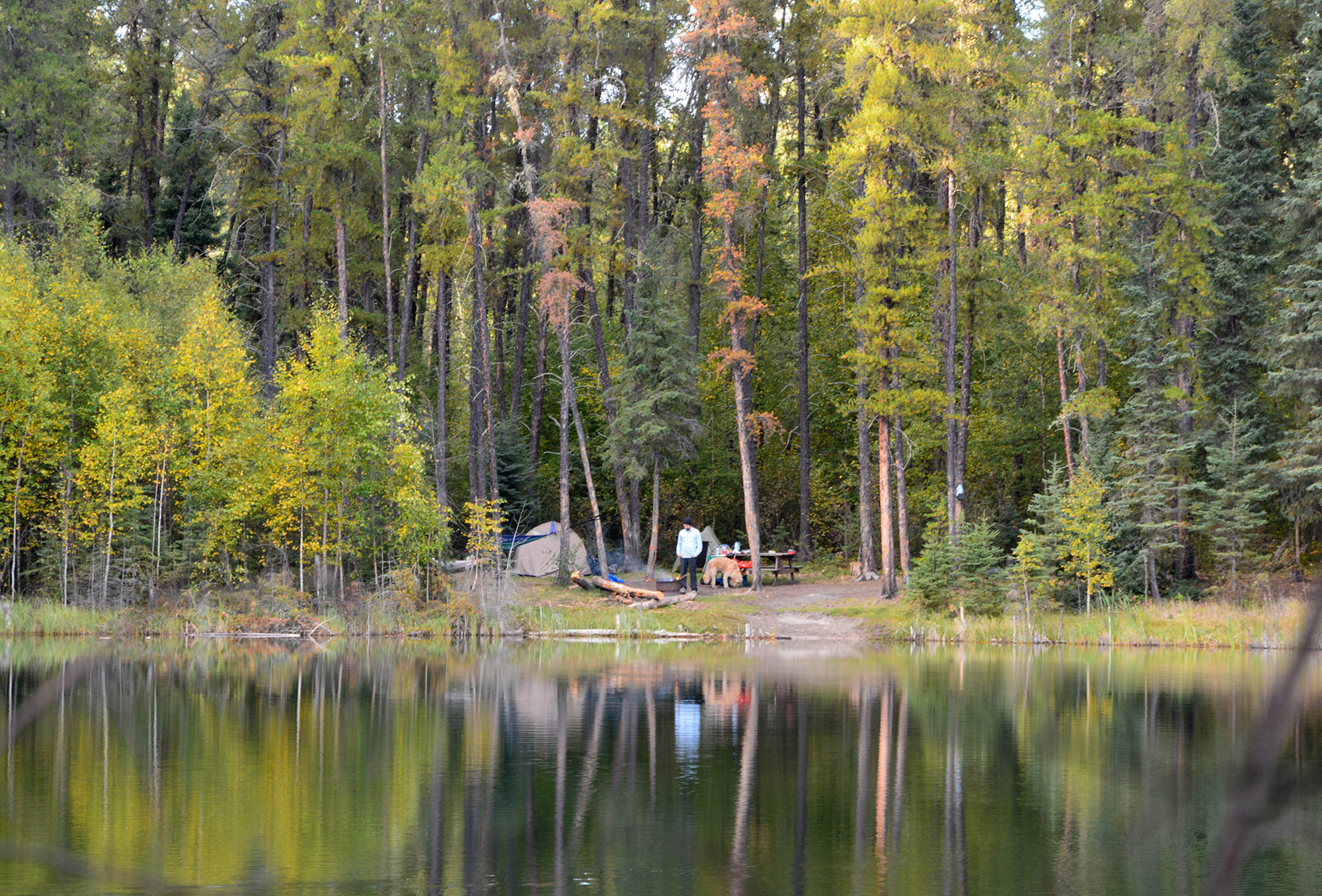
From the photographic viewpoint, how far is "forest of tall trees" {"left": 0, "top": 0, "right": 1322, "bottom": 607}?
31203 millimetres

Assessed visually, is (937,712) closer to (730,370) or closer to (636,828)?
(636,828)

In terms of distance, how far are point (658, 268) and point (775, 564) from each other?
9.26 meters

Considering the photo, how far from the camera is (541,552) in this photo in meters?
38.7

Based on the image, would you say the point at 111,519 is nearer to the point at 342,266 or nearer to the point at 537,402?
the point at 342,266

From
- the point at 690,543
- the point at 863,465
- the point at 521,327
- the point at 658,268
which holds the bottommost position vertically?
the point at 690,543

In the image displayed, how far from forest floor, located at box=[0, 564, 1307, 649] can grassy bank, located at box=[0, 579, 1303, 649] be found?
3 cm

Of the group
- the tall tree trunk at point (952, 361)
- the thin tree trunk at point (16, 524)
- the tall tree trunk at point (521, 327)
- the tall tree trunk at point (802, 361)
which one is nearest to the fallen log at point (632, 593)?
the tall tree trunk at point (952, 361)

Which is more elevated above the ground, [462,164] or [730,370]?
[462,164]

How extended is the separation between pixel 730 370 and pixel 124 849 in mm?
32270

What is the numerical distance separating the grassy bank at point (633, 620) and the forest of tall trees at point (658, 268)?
1.15 meters

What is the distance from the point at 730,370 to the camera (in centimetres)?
4094

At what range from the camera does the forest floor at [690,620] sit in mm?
28781

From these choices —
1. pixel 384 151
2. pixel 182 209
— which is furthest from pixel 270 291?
pixel 182 209

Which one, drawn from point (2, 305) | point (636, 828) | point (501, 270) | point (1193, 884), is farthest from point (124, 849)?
point (501, 270)
